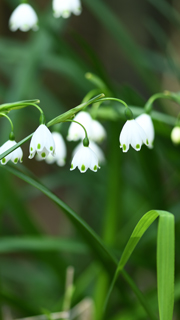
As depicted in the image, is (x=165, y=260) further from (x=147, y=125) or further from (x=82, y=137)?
(x=82, y=137)

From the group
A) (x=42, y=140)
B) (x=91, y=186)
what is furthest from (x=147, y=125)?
(x=91, y=186)

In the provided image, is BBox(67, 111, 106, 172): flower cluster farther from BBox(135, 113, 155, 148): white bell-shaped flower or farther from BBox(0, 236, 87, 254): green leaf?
BBox(0, 236, 87, 254): green leaf

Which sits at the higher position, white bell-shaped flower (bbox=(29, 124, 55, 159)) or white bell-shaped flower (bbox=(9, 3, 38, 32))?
white bell-shaped flower (bbox=(9, 3, 38, 32))

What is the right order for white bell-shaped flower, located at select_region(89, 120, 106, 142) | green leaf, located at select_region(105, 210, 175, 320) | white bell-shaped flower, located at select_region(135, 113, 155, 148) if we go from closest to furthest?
green leaf, located at select_region(105, 210, 175, 320)
white bell-shaped flower, located at select_region(135, 113, 155, 148)
white bell-shaped flower, located at select_region(89, 120, 106, 142)

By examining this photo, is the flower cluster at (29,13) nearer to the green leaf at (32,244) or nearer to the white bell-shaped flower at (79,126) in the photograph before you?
the white bell-shaped flower at (79,126)

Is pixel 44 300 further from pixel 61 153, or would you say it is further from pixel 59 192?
pixel 59 192

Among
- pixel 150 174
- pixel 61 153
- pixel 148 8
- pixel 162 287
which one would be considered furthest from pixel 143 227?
pixel 148 8

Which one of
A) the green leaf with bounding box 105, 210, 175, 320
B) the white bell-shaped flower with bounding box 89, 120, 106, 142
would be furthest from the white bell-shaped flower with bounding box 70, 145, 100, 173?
the white bell-shaped flower with bounding box 89, 120, 106, 142

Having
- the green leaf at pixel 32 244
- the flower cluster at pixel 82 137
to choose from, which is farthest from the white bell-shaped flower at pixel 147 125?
the green leaf at pixel 32 244

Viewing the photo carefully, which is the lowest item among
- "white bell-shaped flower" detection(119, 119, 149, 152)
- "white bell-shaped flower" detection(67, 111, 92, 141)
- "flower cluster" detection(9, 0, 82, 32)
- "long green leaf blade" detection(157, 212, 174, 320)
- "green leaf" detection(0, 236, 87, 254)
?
"long green leaf blade" detection(157, 212, 174, 320)

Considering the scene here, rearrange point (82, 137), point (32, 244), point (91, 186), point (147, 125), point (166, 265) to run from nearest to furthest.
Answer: point (166, 265) < point (147, 125) < point (82, 137) < point (32, 244) < point (91, 186)

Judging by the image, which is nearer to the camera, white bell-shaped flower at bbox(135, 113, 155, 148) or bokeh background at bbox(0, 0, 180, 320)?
white bell-shaped flower at bbox(135, 113, 155, 148)
